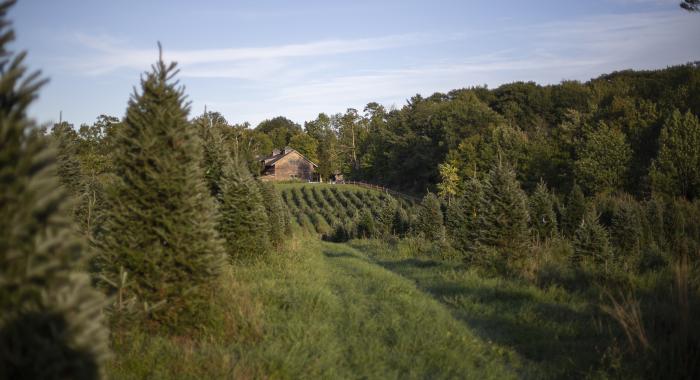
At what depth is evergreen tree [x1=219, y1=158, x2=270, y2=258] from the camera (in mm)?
11594

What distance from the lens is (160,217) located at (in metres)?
6.18

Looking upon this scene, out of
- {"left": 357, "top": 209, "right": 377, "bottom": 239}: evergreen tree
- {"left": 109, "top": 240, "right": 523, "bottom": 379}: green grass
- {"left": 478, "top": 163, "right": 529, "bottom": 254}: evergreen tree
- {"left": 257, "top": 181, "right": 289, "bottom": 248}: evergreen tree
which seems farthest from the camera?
{"left": 357, "top": 209, "right": 377, "bottom": 239}: evergreen tree

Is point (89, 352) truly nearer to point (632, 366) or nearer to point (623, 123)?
point (632, 366)

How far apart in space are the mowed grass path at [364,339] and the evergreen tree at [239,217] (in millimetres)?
2480

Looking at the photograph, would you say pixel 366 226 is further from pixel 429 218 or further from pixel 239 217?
pixel 239 217

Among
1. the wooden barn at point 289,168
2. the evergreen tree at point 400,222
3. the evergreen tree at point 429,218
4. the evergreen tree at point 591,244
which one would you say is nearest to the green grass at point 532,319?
the evergreen tree at point 591,244

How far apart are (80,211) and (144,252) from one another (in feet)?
31.4

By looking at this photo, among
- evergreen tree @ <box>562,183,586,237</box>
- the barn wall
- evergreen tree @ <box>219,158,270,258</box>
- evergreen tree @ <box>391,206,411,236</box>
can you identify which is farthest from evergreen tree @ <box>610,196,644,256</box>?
the barn wall

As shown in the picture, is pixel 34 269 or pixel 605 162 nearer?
pixel 34 269

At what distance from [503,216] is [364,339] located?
878 cm

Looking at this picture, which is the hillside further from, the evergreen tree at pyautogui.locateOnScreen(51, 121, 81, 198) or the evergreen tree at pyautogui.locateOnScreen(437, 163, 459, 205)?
the evergreen tree at pyautogui.locateOnScreen(51, 121, 81, 198)

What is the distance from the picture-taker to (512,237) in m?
13.7

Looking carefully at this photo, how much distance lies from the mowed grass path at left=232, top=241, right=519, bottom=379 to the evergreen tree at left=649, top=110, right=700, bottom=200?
30.2 metres

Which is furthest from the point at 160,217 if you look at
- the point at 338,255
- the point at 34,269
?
the point at 338,255
